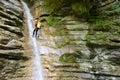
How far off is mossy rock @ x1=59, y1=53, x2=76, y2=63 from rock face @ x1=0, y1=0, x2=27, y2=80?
253cm

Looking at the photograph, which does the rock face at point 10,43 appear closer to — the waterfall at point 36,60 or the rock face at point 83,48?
the waterfall at point 36,60

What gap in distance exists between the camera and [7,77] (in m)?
16.1

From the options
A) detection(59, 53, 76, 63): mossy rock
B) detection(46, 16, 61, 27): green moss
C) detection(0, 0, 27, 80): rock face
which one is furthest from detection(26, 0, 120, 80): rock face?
detection(0, 0, 27, 80): rock face

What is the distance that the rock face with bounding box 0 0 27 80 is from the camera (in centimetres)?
1638

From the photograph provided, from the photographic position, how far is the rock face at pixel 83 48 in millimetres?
16828

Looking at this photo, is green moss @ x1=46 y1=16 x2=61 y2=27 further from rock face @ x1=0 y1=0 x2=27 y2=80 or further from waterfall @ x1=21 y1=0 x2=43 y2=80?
rock face @ x1=0 y1=0 x2=27 y2=80

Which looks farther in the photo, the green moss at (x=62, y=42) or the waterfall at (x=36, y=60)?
the green moss at (x=62, y=42)

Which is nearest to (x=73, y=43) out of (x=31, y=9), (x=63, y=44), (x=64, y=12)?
(x=63, y=44)

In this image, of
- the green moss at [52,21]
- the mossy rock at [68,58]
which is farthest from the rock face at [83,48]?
the green moss at [52,21]

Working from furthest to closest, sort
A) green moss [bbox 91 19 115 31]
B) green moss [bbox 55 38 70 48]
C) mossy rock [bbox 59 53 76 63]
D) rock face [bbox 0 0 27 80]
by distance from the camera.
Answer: green moss [bbox 55 38 70 48] → green moss [bbox 91 19 115 31] → mossy rock [bbox 59 53 76 63] → rock face [bbox 0 0 27 80]

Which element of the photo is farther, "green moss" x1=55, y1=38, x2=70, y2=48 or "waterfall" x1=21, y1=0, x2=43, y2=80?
"green moss" x1=55, y1=38, x2=70, y2=48

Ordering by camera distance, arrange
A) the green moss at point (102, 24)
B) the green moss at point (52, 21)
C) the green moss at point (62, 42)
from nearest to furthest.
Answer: the green moss at point (102, 24) → the green moss at point (62, 42) → the green moss at point (52, 21)

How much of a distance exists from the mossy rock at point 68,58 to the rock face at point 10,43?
253 cm

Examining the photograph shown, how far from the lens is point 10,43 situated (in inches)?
688
